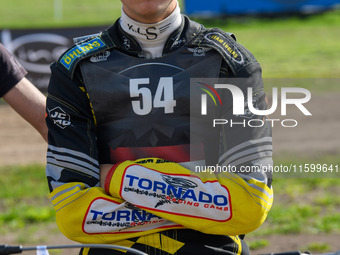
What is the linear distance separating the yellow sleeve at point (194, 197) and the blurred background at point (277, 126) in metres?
3.27

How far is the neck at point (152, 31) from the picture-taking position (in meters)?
2.45

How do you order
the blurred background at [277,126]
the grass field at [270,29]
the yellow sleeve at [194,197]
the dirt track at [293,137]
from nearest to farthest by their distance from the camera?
the yellow sleeve at [194,197] → the blurred background at [277,126] → the dirt track at [293,137] → the grass field at [270,29]

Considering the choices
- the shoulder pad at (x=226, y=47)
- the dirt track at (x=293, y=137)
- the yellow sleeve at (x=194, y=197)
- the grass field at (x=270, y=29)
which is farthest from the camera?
the grass field at (x=270, y=29)

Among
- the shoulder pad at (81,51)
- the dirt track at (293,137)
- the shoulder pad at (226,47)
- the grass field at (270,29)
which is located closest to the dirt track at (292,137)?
the dirt track at (293,137)

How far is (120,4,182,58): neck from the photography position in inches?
96.4

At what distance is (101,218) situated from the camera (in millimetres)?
2314

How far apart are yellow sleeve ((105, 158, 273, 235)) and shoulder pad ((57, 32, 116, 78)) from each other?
45 cm

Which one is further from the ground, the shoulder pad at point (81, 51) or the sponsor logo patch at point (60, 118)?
the shoulder pad at point (81, 51)

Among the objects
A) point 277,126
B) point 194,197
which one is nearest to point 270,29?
point 277,126

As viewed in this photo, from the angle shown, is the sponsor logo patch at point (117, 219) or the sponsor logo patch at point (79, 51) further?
the sponsor logo patch at point (79, 51)

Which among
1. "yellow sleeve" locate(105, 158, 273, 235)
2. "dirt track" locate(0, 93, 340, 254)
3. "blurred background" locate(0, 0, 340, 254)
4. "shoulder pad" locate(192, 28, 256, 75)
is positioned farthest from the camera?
"dirt track" locate(0, 93, 340, 254)

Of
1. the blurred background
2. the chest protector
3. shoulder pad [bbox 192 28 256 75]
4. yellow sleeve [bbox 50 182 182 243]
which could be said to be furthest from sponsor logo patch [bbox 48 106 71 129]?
the blurred background

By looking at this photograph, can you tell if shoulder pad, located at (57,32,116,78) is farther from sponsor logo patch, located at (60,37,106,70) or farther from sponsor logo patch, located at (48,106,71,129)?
sponsor logo patch, located at (48,106,71,129)

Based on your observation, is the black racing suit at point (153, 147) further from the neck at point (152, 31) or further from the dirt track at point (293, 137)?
the dirt track at point (293, 137)
